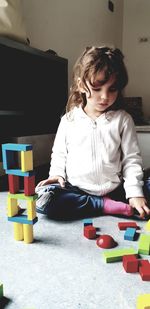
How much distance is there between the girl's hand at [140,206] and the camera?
0.91 m

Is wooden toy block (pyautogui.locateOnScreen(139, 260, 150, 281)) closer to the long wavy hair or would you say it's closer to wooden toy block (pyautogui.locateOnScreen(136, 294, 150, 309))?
wooden toy block (pyautogui.locateOnScreen(136, 294, 150, 309))

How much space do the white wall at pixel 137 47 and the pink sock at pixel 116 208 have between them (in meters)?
2.21

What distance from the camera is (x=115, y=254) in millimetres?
676

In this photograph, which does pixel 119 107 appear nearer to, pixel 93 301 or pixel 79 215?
pixel 79 215

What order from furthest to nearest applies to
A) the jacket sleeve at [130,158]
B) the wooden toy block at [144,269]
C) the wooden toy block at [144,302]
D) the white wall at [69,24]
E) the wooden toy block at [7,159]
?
1. the white wall at [69,24]
2. the jacket sleeve at [130,158]
3. the wooden toy block at [7,159]
4. the wooden toy block at [144,269]
5. the wooden toy block at [144,302]

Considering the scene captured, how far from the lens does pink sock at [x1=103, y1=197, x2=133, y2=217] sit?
37.1 inches

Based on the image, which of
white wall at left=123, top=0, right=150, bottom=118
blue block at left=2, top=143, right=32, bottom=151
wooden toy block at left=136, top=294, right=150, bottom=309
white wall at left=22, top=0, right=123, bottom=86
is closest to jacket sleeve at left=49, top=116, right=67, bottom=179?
blue block at left=2, top=143, right=32, bottom=151

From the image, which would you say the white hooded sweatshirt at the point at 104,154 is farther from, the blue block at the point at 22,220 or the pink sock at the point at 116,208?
the blue block at the point at 22,220

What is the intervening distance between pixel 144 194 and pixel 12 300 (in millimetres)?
633

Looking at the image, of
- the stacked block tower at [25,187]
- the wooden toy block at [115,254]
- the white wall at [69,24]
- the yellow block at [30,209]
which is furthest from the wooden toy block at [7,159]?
the white wall at [69,24]

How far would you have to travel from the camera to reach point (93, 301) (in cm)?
53

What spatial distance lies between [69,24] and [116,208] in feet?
5.16

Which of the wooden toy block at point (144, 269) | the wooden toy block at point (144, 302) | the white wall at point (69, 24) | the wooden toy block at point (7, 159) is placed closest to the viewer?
the wooden toy block at point (144, 302)

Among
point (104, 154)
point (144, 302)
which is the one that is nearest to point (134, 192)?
point (104, 154)
